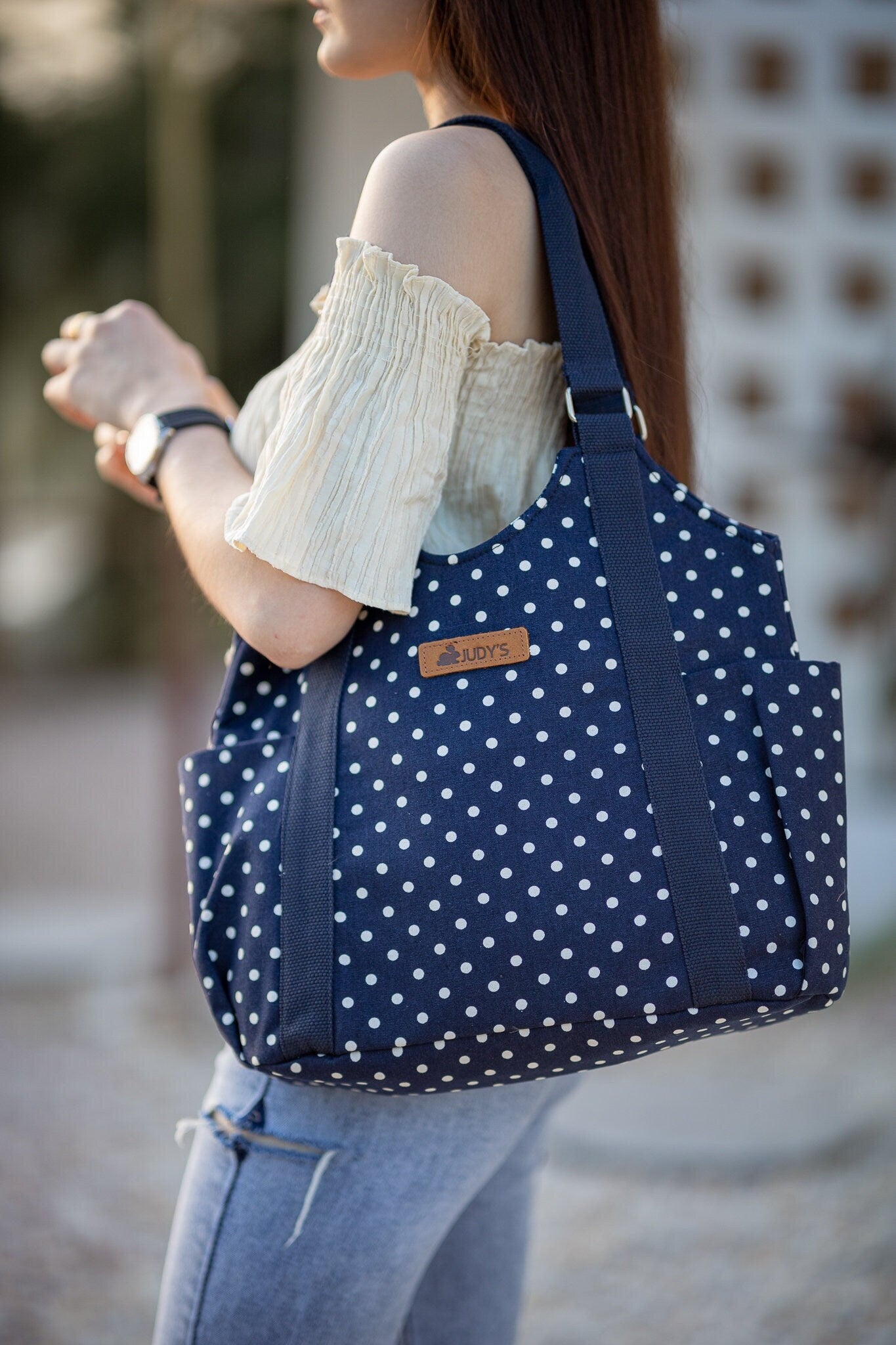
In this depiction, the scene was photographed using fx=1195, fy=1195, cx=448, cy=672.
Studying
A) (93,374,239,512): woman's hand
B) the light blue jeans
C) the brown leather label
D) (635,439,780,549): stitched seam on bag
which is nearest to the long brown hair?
(635,439,780,549): stitched seam on bag

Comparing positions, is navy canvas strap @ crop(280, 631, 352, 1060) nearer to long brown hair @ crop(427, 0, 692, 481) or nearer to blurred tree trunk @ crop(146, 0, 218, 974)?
long brown hair @ crop(427, 0, 692, 481)

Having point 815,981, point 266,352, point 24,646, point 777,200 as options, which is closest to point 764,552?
point 815,981

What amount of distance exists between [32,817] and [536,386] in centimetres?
532

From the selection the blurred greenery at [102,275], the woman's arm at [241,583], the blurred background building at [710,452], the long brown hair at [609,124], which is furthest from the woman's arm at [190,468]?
the blurred greenery at [102,275]

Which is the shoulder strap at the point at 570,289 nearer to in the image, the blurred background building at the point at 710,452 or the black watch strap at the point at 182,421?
the black watch strap at the point at 182,421

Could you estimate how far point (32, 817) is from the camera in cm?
591

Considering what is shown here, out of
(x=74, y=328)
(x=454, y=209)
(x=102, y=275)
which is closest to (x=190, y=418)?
(x=74, y=328)

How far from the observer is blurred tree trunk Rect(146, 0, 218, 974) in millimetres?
3635

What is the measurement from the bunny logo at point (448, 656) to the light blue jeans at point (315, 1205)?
415 mm

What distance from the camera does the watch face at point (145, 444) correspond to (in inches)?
46.4

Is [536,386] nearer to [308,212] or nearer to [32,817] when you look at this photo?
[308,212]

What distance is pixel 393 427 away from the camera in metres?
0.99

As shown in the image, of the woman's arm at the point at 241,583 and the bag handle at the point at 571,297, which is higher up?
the bag handle at the point at 571,297

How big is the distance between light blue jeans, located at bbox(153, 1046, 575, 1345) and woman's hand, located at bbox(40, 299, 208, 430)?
68 centimetres
